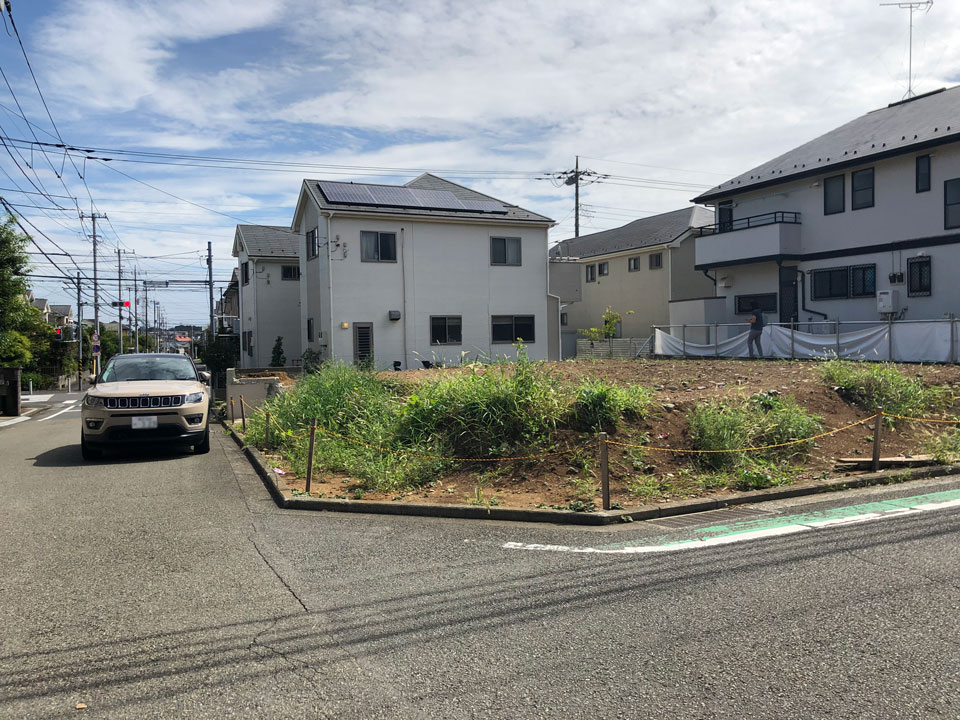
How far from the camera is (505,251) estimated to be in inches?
1075

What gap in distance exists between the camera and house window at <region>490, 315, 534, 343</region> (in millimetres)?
27016

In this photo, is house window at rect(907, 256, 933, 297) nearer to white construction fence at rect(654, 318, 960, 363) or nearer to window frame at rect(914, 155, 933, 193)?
white construction fence at rect(654, 318, 960, 363)

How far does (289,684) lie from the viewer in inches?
141

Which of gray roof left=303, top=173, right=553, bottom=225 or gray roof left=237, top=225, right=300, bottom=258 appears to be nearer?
gray roof left=303, top=173, right=553, bottom=225

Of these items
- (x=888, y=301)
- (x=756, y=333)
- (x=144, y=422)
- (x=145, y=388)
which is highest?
(x=888, y=301)

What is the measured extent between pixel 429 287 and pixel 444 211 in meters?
2.82

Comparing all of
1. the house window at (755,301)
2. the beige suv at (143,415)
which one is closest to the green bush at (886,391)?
the beige suv at (143,415)

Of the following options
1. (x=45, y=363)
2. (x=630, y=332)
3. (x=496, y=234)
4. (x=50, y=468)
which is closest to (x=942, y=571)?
(x=50, y=468)

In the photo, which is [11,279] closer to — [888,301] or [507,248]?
[507,248]

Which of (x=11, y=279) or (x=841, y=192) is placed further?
(x=841, y=192)

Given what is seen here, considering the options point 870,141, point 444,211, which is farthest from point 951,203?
point 444,211

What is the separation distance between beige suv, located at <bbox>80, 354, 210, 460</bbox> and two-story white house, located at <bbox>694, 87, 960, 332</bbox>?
19869 millimetres

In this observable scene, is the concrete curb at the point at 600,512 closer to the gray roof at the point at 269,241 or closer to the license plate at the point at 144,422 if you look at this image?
the license plate at the point at 144,422

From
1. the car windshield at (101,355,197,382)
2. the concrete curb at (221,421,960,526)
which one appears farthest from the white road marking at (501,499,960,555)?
the car windshield at (101,355,197,382)
